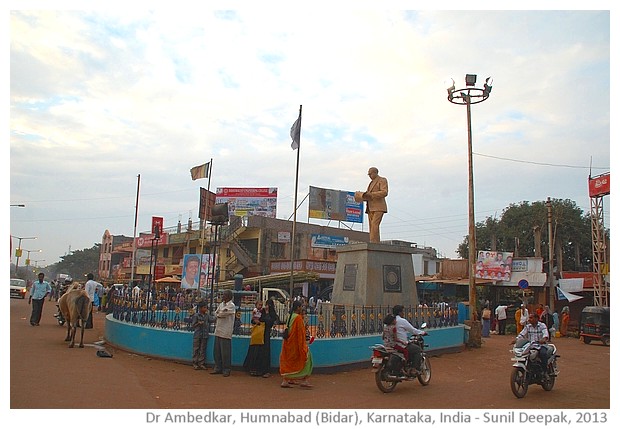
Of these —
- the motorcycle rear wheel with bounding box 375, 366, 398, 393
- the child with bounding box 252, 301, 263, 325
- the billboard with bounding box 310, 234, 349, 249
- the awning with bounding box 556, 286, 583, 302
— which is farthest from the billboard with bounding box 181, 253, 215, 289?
the motorcycle rear wheel with bounding box 375, 366, 398, 393

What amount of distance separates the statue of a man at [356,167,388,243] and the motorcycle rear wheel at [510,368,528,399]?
253 inches

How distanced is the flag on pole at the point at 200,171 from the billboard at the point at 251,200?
8.24 meters

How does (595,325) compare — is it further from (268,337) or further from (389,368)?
(268,337)

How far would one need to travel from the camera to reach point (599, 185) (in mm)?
23719

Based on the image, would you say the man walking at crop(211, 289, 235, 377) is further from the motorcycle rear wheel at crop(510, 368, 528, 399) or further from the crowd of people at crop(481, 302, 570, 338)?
the crowd of people at crop(481, 302, 570, 338)

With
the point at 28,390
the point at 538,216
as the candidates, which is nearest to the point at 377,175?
the point at 28,390

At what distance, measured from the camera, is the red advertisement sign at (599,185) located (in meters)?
23.3

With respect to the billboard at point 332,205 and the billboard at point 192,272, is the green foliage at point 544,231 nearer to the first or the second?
the billboard at point 332,205

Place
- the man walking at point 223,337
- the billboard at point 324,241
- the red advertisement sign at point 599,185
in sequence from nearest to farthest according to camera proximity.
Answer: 1. the man walking at point 223,337
2. the red advertisement sign at point 599,185
3. the billboard at point 324,241

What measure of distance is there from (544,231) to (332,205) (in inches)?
693

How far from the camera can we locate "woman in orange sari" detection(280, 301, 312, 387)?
349 inches

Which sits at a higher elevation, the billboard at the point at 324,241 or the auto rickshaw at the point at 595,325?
the billboard at the point at 324,241

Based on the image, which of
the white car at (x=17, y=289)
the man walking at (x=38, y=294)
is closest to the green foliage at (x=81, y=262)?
the white car at (x=17, y=289)

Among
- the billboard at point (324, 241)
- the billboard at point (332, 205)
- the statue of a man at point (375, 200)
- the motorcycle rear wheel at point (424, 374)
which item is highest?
the billboard at point (332, 205)
